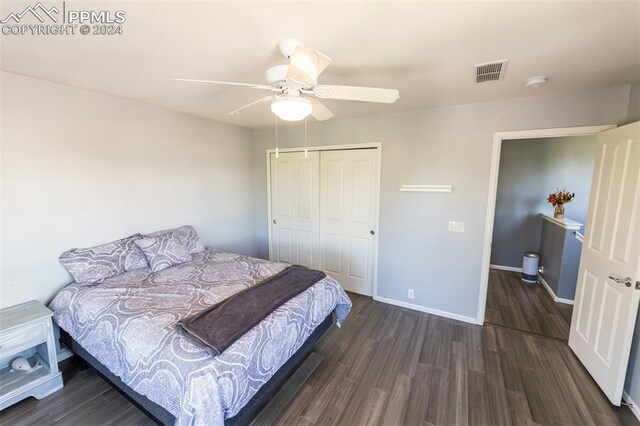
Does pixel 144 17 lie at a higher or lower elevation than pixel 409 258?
higher

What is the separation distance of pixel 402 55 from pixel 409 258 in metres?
2.33

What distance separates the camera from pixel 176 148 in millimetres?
3264

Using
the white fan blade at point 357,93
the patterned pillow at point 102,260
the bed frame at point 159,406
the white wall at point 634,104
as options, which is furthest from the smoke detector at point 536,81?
the patterned pillow at point 102,260

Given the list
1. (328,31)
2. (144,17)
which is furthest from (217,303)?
(328,31)

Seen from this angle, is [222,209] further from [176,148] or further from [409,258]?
→ [409,258]

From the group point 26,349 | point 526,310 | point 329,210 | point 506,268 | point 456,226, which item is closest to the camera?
point 26,349

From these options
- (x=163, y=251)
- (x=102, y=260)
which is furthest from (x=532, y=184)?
(x=102, y=260)

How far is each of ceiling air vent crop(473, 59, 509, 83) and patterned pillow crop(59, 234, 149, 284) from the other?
3397 millimetres

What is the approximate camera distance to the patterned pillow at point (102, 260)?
2301 mm

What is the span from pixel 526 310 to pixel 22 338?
493 cm

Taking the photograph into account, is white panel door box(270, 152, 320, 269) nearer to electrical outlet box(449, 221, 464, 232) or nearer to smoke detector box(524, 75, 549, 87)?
electrical outlet box(449, 221, 464, 232)

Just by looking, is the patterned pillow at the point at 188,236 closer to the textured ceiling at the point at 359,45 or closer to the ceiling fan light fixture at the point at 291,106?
the textured ceiling at the point at 359,45

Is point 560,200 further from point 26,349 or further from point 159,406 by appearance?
point 26,349

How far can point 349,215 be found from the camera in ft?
12.2
